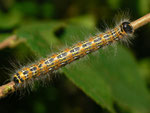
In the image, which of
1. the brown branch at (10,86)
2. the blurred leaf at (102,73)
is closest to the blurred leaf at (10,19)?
the blurred leaf at (102,73)

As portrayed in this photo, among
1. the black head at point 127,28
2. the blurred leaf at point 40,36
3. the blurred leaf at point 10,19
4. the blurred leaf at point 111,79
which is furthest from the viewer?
the blurred leaf at point 10,19

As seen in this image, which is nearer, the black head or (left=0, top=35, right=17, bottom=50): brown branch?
the black head

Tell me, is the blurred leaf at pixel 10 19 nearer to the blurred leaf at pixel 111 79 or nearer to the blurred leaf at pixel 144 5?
the blurred leaf at pixel 111 79

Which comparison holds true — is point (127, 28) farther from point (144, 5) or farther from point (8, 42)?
point (144, 5)

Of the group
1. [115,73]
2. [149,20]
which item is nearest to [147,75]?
[115,73]

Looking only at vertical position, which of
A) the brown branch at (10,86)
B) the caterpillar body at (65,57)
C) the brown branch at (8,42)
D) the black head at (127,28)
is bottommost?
the brown branch at (10,86)

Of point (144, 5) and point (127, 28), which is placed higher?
point (144, 5)

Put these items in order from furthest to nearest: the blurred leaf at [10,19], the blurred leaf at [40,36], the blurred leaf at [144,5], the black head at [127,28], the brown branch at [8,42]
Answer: the blurred leaf at [144,5], the blurred leaf at [10,19], the brown branch at [8,42], the blurred leaf at [40,36], the black head at [127,28]

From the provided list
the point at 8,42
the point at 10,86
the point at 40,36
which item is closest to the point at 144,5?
the point at 40,36

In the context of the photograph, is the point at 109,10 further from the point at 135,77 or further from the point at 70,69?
the point at 70,69

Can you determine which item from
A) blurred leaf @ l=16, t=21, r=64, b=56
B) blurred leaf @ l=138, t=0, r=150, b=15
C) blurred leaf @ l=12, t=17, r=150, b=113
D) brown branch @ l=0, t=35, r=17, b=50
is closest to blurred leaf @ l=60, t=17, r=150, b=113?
blurred leaf @ l=12, t=17, r=150, b=113

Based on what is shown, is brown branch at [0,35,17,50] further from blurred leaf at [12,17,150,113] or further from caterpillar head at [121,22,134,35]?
caterpillar head at [121,22,134,35]

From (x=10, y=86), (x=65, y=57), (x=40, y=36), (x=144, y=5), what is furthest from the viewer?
(x=144, y=5)
